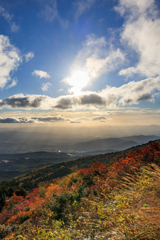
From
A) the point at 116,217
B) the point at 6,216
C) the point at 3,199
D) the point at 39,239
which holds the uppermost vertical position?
the point at 116,217

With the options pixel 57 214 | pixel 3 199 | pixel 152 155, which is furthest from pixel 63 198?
pixel 3 199

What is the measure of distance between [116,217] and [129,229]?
884mm

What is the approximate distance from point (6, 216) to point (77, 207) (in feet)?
59.0

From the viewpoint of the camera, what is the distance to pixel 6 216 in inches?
747

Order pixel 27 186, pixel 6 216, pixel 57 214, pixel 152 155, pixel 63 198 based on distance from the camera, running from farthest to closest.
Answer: pixel 27 186, pixel 6 216, pixel 152 155, pixel 63 198, pixel 57 214

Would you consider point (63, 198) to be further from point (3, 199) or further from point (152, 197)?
point (3, 199)

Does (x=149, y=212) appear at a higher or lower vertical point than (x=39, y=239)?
higher

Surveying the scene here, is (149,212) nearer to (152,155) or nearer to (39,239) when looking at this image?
(39,239)

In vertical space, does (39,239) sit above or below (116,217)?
below

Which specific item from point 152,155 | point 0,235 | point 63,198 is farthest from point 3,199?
point 152,155

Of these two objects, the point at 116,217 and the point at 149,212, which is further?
the point at 116,217

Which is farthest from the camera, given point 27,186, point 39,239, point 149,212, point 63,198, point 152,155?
point 27,186

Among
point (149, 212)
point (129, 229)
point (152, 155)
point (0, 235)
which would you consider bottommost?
point (0, 235)

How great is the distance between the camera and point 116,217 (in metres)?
3.62
